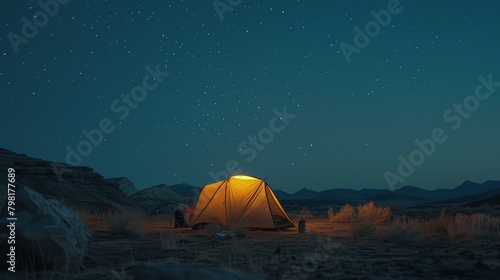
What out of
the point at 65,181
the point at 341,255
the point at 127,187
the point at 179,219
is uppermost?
the point at 127,187

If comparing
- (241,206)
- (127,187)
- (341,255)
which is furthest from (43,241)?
(127,187)

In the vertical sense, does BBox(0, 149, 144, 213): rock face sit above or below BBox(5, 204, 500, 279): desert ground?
above

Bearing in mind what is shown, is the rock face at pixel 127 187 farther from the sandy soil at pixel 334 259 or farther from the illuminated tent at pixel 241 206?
the sandy soil at pixel 334 259

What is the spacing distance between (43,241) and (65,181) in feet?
95.4

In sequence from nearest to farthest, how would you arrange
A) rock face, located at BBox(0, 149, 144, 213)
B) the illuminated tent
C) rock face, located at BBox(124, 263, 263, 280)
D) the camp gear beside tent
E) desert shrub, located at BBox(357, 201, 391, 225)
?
rock face, located at BBox(124, 263, 263, 280) → the illuminated tent → the camp gear beside tent → desert shrub, located at BBox(357, 201, 391, 225) → rock face, located at BBox(0, 149, 144, 213)

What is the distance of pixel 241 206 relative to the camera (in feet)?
48.4

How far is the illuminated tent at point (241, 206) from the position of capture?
14539 millimetres

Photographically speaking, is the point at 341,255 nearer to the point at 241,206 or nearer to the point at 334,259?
the point at 334,259

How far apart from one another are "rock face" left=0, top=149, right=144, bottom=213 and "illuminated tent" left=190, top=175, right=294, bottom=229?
41.8ft

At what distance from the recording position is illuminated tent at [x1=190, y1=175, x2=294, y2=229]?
572 inches

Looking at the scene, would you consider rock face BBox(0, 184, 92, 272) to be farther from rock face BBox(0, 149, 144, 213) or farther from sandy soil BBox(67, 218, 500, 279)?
rock face BBox(0, 149, 144, 213)

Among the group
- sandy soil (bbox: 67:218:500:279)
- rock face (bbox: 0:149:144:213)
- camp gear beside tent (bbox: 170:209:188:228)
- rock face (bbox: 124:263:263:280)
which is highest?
rock face (bbox: 0:149:144:213)

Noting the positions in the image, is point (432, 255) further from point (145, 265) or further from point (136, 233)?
point (136, 233)

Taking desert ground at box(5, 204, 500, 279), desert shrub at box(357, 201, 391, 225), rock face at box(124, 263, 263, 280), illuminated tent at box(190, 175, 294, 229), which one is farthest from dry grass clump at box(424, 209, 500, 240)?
rock face at box(124, 263, 263, 280)
